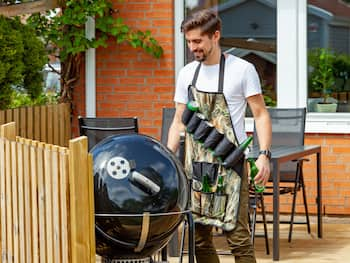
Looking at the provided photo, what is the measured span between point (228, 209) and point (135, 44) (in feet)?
13.8

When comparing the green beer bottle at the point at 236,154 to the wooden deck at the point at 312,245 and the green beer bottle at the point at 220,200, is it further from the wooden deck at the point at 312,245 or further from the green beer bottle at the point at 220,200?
the wooden deck at the point at 312,245

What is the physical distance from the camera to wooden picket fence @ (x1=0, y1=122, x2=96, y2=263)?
4625 millimetres

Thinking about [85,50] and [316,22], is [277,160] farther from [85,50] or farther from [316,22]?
[85,50]

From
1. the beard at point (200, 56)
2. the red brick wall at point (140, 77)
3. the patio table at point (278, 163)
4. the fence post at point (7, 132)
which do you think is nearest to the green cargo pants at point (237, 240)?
the beard at point (200, 56)

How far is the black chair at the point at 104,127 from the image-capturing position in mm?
7738

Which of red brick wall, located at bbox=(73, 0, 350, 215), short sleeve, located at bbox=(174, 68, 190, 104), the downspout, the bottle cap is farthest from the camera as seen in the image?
the downspout

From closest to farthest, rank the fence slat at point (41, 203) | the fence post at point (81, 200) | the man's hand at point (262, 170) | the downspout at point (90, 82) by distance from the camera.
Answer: the fence post at point (81, 200), the fence slat at point (41, 203), the man's hand at point (262, 170), the downspout at point (90, 82)

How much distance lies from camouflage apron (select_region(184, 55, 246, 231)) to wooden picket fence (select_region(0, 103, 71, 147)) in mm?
3253

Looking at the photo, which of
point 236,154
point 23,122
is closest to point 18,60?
point 23,122

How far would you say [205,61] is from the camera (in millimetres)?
5797

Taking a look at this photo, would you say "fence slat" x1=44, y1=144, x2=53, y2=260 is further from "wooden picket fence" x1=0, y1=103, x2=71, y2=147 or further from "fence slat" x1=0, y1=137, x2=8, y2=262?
"wooden picket fence" x1=0, y1=103, x2=71, y2=147

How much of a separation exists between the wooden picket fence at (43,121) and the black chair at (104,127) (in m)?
1.15

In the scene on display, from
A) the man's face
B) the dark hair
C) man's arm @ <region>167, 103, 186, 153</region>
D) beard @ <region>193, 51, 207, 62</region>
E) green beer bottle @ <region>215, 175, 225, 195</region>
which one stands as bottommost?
green beer bottle @ <region>215, 175, 225, 195</region>

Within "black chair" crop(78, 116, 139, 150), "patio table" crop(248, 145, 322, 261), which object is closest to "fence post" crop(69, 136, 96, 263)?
"patio table" crop(248, 145, 322, 261)
